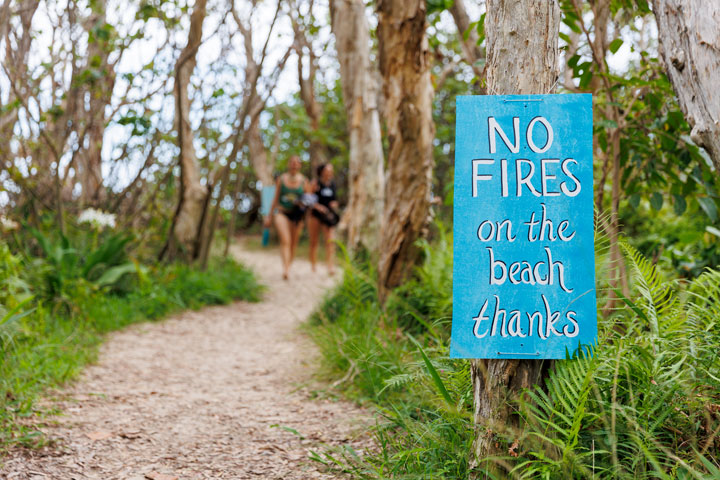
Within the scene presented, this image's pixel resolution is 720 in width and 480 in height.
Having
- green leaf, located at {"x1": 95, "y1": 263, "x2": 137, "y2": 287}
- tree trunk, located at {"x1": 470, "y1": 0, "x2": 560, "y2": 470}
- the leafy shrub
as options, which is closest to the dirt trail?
the leafy shrub

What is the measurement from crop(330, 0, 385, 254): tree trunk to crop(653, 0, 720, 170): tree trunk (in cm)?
467

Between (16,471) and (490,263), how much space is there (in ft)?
7.27

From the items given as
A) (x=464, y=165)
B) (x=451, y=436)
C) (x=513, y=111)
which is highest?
(x=513, y=111)

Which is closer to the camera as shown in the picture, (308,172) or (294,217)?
(294,217)

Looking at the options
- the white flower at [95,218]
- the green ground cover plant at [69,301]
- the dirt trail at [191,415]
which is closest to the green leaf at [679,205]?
the dirt trail at [191,415]

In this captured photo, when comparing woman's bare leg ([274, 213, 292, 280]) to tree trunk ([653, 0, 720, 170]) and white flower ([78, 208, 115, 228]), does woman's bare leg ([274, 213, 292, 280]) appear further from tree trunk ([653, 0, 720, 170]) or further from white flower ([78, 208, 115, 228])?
tree trunk ([653, 0, 720, 170])

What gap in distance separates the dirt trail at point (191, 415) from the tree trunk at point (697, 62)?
2.03 m

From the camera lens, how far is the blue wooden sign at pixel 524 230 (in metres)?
2.03

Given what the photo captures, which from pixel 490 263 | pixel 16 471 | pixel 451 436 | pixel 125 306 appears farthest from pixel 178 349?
pixel 490 263

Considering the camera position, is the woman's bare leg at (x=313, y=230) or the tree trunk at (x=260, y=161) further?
the tree trunk at (x=260, y=161)

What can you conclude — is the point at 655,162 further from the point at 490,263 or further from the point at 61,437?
the point at 61,437

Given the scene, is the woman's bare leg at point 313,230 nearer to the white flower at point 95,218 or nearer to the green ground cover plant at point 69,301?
the green ground cover plant at point 69,301

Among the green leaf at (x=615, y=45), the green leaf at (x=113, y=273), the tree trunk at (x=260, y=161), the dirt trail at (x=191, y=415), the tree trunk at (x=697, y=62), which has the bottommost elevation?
the dirt trail at (x=191, y=415)

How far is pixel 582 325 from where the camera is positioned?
2018mm
